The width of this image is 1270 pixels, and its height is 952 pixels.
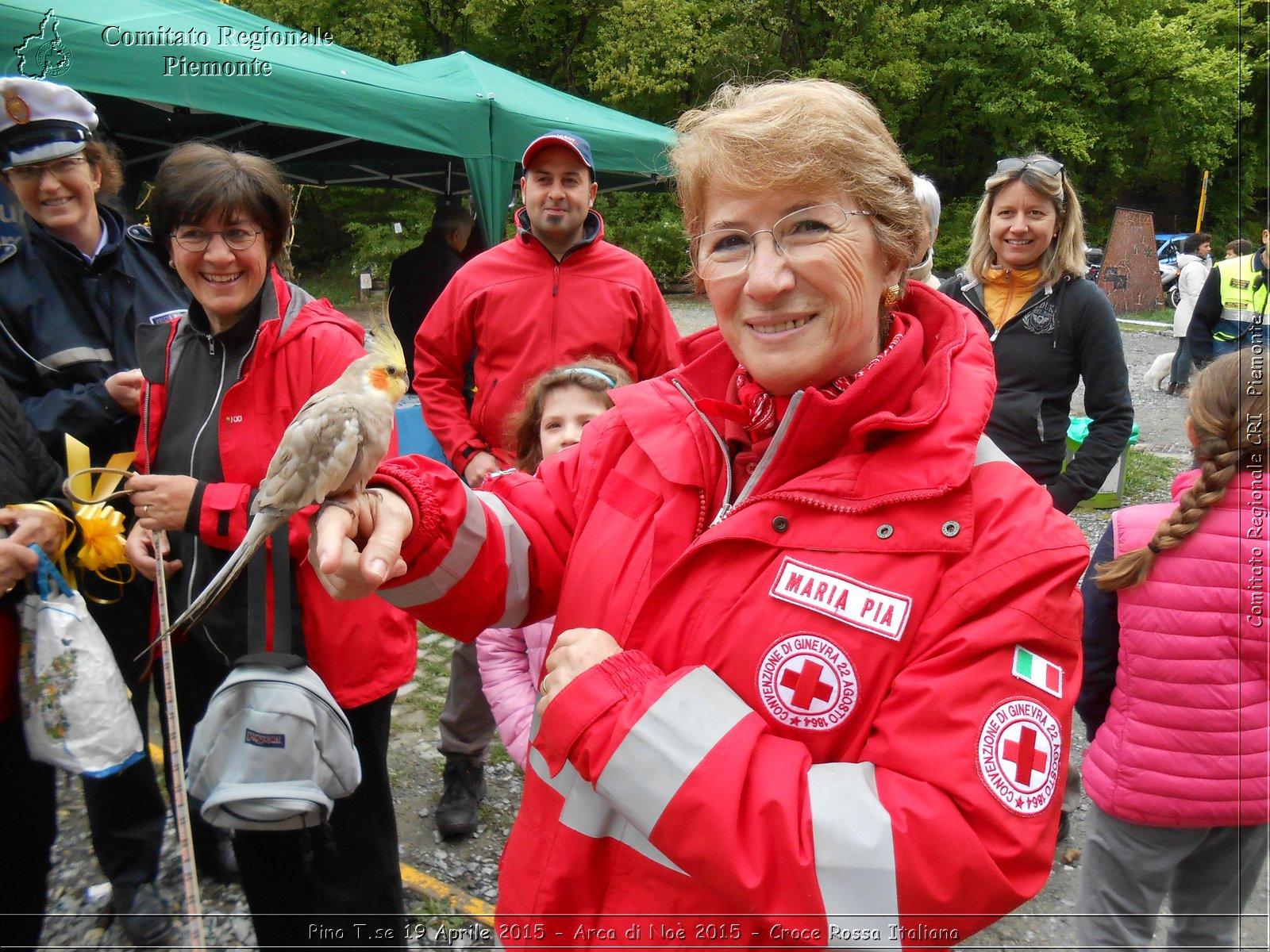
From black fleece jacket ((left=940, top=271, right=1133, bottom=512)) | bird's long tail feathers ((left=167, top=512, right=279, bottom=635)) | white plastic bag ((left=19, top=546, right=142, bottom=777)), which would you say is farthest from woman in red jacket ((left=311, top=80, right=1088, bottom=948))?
black fleece jacket ((left=940, top=271, right=1133, bottom=512))

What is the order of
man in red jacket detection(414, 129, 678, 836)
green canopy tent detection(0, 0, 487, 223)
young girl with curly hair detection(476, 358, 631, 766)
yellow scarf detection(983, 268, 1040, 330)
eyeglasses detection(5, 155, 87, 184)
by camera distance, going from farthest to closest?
green canopy tent detection(0, 0, 487, 223)
man in red jacket detection(414, 129, 678, 836)
yellow scarf detection(983, 268, 1040, 330)
eyeglasses detection(5, 155, 87, 184)
young girl with curly hair detection(476, 358, 631, 766)

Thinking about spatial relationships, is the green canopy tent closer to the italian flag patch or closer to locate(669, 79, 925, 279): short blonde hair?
locate(669, 79, 925, 279): short blonde hair

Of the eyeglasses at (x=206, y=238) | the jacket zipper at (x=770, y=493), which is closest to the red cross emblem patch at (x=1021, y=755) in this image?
the jacket zipper at (x=770, y=493)

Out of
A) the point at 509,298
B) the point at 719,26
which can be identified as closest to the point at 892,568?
the point at 509,298

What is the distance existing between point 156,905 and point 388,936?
115cm

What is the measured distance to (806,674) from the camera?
4.21 feet

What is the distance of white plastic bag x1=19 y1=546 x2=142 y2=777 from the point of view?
2.41 meters

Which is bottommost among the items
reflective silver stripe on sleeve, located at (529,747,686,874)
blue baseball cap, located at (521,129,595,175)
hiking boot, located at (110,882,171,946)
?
hiking boot, located at (110,882,171,946)

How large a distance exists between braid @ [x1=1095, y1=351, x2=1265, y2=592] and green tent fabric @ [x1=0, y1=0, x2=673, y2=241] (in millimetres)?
2040

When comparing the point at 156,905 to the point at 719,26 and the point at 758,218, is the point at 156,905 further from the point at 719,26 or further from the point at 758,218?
the point at 719,26

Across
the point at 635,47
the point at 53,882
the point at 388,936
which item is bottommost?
the point at 53,882

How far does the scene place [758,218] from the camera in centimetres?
145

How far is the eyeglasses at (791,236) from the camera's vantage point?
1416 millimetres

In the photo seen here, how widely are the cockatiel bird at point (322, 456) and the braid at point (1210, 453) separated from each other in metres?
2.13
